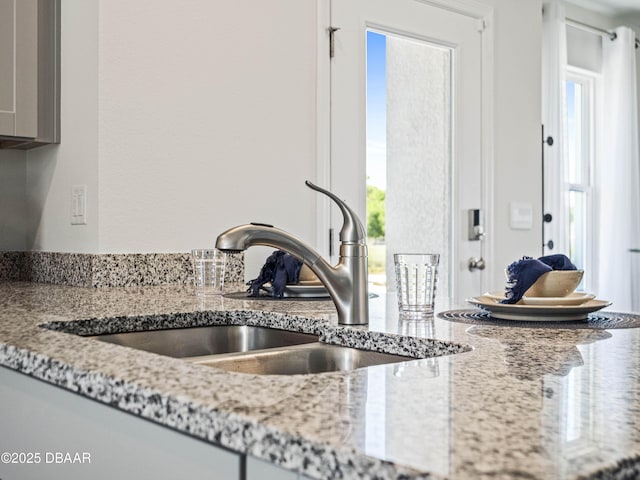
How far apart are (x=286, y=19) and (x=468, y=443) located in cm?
212

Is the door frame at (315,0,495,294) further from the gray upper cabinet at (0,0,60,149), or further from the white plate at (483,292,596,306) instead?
the white plate at (483,292,596,306)

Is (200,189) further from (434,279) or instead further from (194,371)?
(194,371)

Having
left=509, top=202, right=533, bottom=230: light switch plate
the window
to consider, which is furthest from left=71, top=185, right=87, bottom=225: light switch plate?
the window

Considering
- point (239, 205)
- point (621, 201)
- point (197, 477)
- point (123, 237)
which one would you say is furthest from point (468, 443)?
point (621, 201)

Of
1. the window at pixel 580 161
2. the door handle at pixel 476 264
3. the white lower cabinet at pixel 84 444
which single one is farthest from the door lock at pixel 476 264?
the white lower cabinet at pixel 84 444

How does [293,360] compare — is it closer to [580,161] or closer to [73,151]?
[73,151]

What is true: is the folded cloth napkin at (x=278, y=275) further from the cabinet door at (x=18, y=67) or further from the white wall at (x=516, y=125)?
the white wall at (x=516, y=125)

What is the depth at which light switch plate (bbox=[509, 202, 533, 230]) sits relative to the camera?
3295 millimetres

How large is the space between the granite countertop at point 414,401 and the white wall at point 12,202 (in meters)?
1.38

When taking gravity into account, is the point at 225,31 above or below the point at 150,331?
above

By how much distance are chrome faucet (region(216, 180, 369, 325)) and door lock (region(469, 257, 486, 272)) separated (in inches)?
75.3

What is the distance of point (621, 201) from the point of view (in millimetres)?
4727

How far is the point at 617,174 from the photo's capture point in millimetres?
4734

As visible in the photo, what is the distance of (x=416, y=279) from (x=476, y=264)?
1.83 meters
